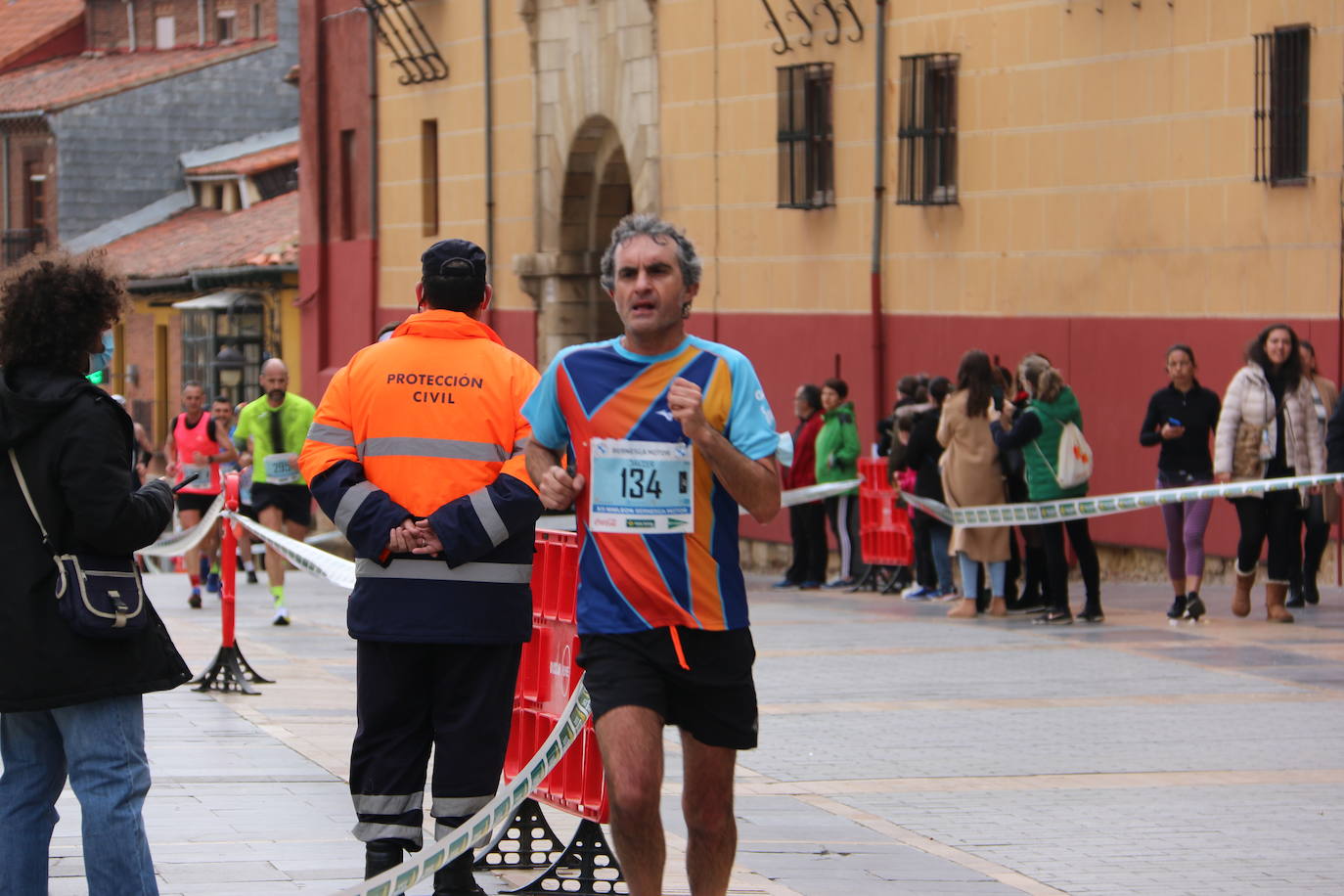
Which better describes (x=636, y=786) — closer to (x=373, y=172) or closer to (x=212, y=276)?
(x=373, y=172)

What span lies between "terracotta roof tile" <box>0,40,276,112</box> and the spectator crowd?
41.3 m

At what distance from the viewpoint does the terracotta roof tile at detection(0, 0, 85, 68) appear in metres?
61.2

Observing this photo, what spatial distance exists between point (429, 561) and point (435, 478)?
0.79 ft

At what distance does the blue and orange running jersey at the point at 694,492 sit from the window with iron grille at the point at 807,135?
1806 centimetres

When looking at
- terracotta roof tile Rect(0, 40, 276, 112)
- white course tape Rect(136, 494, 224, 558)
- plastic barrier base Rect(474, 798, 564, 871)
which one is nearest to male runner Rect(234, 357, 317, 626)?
white course tape Rect(136, 494, 224, 558)

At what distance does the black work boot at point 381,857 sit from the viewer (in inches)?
272

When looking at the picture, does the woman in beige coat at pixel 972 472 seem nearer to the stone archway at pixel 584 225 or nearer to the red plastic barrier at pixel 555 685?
the red plastic barrier at pixel 555 685

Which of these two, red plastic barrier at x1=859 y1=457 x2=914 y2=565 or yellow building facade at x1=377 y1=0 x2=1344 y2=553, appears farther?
red plastic barrier at x1=859 y1=457 x2=914 y2=565

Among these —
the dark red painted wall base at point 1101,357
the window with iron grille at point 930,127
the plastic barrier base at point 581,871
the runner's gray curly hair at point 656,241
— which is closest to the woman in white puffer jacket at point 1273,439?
the dark red painted wall base at point 1101,357

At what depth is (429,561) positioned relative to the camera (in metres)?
6.88

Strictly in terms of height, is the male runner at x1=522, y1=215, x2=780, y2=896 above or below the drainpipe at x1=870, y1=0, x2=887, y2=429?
A: below

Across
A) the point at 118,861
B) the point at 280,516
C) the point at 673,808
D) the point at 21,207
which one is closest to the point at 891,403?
the point at 280,516

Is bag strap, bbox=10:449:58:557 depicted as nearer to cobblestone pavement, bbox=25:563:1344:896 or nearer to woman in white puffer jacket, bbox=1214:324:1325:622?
cobblestone pavement, bbox=25:563:1344:896

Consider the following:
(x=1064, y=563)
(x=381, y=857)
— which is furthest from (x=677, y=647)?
(x=1064, y=563)
